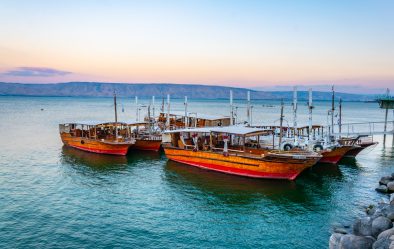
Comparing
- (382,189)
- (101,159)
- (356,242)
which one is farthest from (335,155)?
(101,159)

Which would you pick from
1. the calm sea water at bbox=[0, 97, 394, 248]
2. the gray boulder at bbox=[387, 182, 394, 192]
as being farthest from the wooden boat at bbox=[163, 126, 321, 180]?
the gray boulder at bbox=[387, 182, 394, 192]

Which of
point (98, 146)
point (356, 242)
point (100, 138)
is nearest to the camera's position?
point (356, 242)

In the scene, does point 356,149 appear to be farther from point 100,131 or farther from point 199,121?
point 100,131

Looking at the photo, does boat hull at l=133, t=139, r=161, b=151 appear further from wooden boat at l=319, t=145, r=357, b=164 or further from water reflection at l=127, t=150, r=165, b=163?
wooden boat at l=319, t=145, r=357, b=164

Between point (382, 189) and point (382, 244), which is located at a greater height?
point (382, 244)

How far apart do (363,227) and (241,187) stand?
11.4 meters

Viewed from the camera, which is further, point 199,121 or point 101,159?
point 199,121

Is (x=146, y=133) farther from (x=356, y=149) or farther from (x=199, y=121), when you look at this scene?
(x=356, y=149)

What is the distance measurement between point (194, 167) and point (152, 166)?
4.43 m

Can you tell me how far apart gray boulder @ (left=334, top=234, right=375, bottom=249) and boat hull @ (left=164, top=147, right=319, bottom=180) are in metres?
13.3

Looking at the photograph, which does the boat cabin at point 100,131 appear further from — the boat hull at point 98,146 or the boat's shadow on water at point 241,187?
the boat's shadow on water at point 241,187

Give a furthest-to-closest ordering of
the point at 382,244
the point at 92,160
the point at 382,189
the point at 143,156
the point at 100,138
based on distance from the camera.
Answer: the point at 100,138
the point at 143,156
the point at 92,160
the point at 382,189
the point at 382,244

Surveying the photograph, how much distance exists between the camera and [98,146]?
129 feet

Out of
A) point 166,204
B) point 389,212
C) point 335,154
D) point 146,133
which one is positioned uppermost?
point 146,133
